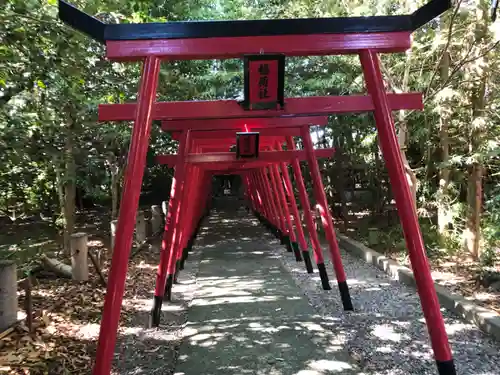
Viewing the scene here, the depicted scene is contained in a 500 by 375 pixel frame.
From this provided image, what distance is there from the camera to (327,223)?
5879 mm

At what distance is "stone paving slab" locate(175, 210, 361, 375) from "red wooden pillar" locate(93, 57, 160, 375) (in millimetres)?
1200

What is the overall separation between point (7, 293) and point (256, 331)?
2593mm

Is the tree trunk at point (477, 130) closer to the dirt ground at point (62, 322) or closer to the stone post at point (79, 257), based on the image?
the dirt ground at point (62, 322)

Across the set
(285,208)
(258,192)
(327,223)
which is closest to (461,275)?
(327,223)

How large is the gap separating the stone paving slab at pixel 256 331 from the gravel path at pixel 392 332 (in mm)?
191

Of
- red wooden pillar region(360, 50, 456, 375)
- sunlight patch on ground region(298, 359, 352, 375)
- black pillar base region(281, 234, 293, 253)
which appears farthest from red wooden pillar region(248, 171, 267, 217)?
red wooden pillar region(360, 50, 456, 375)

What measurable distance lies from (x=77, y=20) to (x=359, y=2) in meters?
5.84

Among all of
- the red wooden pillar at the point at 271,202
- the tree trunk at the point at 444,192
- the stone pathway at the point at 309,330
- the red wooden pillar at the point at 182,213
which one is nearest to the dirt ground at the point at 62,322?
the red wooden pillar at the point at 182,213

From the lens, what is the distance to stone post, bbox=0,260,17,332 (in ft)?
13.5

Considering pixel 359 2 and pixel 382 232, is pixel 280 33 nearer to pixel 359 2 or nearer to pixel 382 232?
pixel 359 2

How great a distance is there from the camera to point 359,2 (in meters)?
7.46

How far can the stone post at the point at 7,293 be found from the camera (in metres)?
4.11

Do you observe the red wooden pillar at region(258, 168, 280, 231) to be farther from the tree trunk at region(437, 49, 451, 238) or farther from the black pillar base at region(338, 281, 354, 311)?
the black pillar base at region(338, 281, 354, 311)

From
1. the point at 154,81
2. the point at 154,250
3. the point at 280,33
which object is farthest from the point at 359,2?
the point at 154,250
